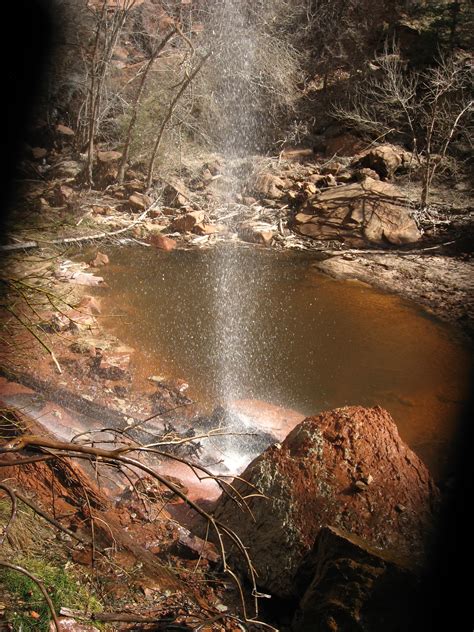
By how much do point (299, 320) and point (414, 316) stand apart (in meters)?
1.94

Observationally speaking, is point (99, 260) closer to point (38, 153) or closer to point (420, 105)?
point (38, 153)

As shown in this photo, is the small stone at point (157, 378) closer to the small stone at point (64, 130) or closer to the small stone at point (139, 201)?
the small stone at point (139, 201)

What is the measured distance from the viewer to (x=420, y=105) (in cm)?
1181

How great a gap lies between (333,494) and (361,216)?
879 cm

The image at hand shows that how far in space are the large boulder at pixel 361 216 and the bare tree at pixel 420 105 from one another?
78cm

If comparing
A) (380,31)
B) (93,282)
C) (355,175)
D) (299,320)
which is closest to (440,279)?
(299,320)

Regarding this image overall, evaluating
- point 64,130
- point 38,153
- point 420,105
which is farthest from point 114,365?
point 64,130

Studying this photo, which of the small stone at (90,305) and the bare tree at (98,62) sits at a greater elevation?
the bare tree at (98,62)

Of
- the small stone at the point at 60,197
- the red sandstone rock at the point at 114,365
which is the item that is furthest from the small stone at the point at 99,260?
the red sandstone rock at the point at 114,365

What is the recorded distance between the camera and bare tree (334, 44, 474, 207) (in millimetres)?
11438

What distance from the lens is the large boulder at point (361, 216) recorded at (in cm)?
1100

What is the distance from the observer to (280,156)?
1470 centimetres

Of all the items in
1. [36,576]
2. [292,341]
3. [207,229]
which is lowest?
[36,576]

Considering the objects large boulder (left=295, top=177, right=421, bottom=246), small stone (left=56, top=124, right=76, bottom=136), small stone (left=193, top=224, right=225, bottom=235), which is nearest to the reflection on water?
small stone (left=193, top=224, right=225, bottom=235)
